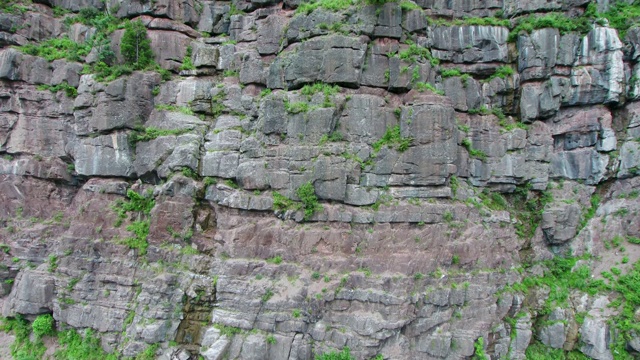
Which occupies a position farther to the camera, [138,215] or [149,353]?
[138,215]

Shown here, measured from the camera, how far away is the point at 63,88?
19812 millimetres

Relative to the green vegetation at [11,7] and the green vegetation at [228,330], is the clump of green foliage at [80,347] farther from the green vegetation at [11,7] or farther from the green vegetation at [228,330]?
the green vegetation at [11,7]

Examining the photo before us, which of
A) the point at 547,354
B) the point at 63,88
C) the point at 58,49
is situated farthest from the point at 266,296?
the point at 58,49

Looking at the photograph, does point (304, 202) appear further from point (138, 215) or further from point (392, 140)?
point (138, 215)

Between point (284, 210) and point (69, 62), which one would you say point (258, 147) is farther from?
point (69, 62)

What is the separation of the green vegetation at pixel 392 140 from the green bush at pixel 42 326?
17507 mm

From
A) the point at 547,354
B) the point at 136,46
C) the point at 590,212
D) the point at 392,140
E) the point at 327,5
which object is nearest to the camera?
the point at 392,140

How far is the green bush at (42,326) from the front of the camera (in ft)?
55.4

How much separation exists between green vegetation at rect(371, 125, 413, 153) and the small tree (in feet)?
42.9

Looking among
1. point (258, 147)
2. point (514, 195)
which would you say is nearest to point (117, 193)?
point (258, 147)

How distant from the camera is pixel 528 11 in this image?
66.7 feet

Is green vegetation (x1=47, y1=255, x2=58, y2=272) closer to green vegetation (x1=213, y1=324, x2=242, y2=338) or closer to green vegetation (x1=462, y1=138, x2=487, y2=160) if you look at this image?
green vegetation (x1=213, y1=324, x2=242, y2=338)

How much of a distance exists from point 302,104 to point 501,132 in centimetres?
1101

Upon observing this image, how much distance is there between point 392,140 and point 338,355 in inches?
371
